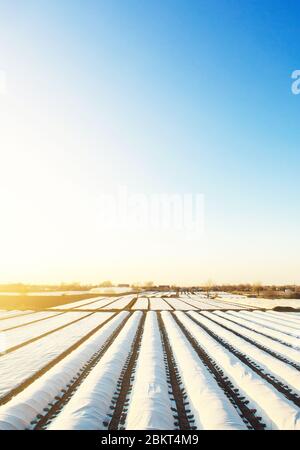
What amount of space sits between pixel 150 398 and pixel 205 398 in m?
1.08

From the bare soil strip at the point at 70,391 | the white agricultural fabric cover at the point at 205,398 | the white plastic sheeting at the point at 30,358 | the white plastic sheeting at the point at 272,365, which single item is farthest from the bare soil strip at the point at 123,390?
the white plastic sheeting at the point at 272,365

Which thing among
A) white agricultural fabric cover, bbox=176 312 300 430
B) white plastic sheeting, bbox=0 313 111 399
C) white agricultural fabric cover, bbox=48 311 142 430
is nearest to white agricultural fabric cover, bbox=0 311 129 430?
white agricultural fabric cover, bbox=48 311 142 430

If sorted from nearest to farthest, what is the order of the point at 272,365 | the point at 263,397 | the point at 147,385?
the point at 263,397, the point at 147,385, the point at 272,365

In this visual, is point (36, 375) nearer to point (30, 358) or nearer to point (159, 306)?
point (30, 358)

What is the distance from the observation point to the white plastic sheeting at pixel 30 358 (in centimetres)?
704

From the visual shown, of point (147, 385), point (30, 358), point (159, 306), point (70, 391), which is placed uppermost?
point (147, 385)

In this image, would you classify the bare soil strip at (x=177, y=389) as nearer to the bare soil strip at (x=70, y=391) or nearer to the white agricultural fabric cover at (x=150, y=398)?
the white agricultural fabric cover at (x=150, y=398)

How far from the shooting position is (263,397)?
5.63 m

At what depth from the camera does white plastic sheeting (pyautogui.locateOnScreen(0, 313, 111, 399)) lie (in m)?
7.04

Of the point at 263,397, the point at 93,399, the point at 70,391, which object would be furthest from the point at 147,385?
the point at 263,397

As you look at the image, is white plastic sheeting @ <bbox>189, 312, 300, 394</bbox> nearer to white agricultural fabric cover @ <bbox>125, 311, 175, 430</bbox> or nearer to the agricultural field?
the agricultural field

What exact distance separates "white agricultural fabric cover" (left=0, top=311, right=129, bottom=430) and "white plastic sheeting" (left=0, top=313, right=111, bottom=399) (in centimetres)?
64
